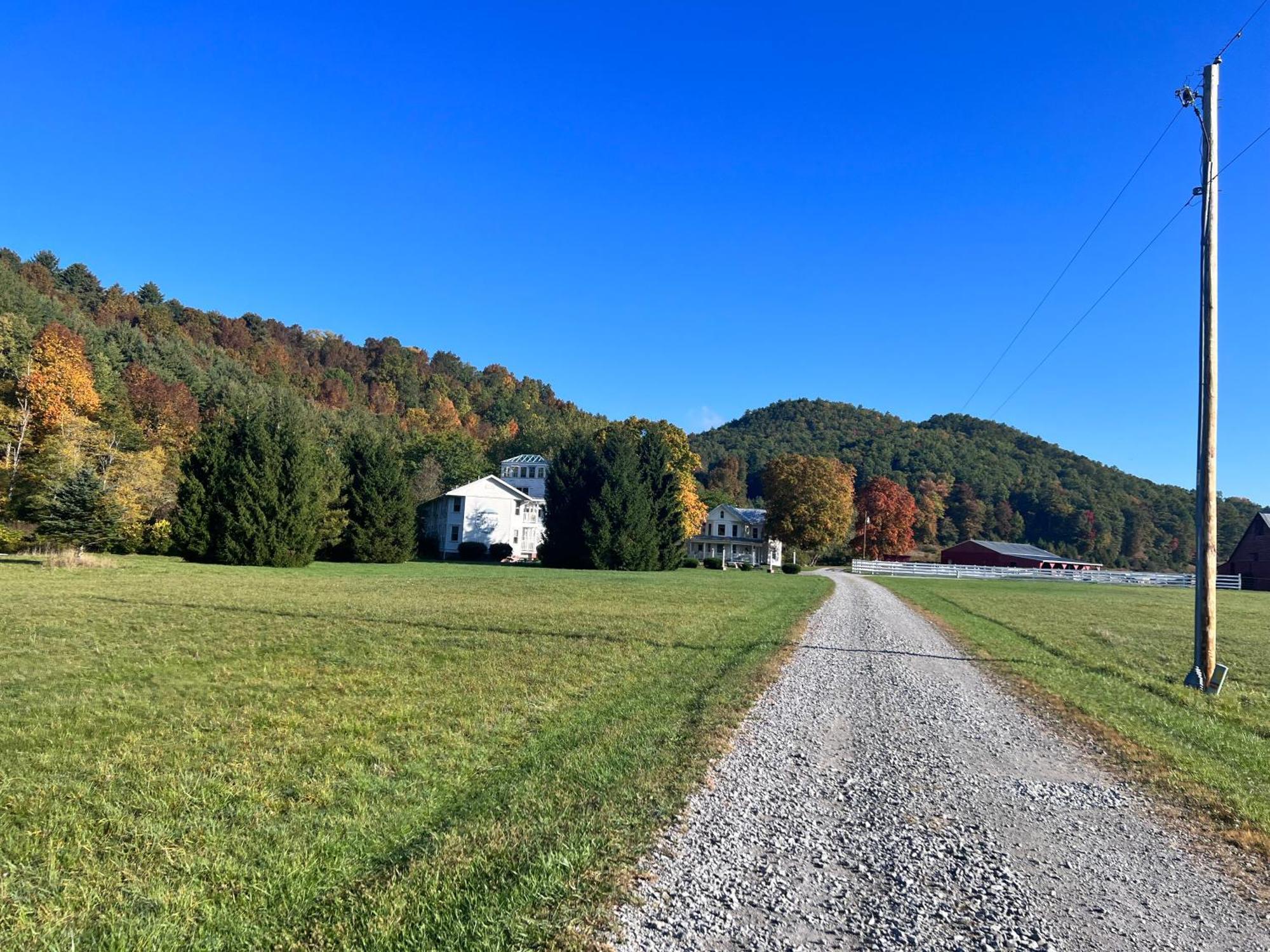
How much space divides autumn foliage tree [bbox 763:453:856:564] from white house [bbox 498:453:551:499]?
81.4 ft

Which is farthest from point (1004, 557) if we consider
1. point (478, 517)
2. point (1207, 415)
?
point (1207, 415)

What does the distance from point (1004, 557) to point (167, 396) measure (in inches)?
3264

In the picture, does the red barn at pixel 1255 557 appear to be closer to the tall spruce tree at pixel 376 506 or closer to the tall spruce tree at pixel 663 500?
the tall spruce tree at pixel 663 500

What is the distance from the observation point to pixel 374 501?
42.9 meters

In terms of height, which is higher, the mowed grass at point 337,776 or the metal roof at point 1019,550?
the metal roof at point 1019,550

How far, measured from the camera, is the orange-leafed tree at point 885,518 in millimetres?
78500

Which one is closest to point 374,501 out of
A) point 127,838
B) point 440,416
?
point 127,838

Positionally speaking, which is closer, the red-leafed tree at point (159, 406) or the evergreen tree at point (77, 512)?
the evergreen tree at point (77, 512)

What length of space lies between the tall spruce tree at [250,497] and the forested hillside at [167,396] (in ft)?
8.00

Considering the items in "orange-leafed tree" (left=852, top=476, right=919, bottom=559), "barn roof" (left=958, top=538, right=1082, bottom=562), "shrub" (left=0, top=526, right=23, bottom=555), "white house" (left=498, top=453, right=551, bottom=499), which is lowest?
"shrub" (left=0, top=526, right=23, bottom=555)

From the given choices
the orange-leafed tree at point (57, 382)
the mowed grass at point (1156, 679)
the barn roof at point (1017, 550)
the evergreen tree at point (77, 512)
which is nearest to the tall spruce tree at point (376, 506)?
the evergreen tree at point (77, 512)

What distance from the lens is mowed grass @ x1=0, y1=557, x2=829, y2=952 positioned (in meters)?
3.31

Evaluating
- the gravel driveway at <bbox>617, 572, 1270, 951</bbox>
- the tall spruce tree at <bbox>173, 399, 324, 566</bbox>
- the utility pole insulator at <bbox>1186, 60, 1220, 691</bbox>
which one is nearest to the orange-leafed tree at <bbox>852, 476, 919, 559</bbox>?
the tall spruce tree at <bbox>173, 399, 324, 566</bbox>

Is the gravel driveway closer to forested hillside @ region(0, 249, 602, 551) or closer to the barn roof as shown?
forested hillside @ region(0, 249, 602, 551)
